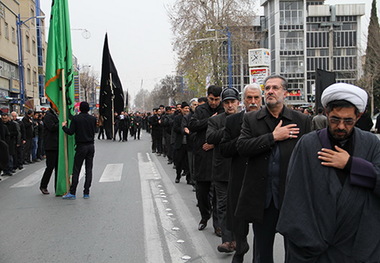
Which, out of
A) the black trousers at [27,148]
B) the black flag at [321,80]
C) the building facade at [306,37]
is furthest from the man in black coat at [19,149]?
the building facade at [306,37]

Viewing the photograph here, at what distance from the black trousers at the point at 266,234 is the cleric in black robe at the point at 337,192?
1.11 metres

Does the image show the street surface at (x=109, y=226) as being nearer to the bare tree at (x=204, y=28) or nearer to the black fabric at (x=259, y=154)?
the black fabric at (x=259, y=154)

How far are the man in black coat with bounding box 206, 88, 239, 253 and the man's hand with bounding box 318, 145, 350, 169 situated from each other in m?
2.73

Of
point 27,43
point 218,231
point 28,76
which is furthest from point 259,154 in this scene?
point 27,43

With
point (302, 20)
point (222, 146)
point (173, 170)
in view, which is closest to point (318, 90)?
point (173, 170)

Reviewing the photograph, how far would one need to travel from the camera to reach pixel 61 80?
8.91 meters

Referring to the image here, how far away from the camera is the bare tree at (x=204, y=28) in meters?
38.9

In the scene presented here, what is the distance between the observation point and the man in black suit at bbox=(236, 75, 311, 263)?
359cm

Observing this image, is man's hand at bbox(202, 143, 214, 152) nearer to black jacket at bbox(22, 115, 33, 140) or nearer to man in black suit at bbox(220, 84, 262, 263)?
man in black suit at bbox(220, 84, 262, 263)

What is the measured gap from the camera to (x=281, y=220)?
259 centimetres

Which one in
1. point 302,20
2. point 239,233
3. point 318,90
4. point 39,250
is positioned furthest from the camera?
point 302,20

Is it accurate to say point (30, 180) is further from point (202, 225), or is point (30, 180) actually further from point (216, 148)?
point (216, 148)

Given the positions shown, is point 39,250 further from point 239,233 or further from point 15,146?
point 15,146

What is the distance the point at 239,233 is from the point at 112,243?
1.99 m
